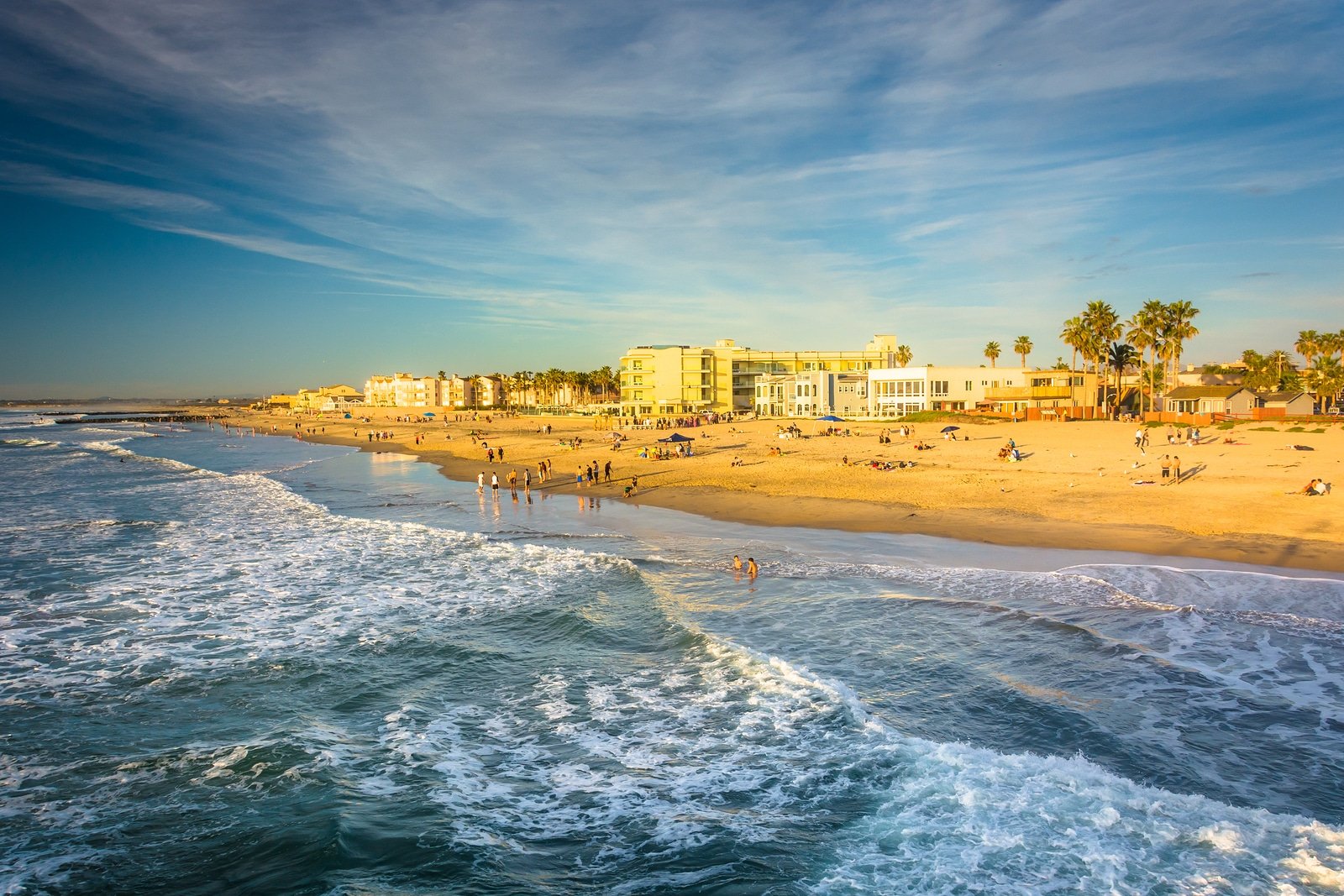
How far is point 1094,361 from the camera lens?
79.8 meters

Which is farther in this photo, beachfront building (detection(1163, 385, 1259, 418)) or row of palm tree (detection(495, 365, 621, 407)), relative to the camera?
row of palm tree (detection(495, 365, 621, 407))

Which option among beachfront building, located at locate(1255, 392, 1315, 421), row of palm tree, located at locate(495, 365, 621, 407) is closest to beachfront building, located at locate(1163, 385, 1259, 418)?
beachfront building, located at locate(1255, 392, 1315, 421)

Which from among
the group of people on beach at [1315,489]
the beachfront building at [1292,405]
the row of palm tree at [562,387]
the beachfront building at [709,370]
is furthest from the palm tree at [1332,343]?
the row of palm tree at [562,387]

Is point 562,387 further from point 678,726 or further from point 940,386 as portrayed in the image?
point 678,726

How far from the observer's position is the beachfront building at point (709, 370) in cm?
10919

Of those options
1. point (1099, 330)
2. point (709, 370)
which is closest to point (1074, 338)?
point (1099, 330)

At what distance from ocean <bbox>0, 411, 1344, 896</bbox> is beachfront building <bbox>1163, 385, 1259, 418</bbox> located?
209ft

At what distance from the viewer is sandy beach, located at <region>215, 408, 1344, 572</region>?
25125 mm

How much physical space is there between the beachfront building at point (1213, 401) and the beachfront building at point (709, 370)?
1566 inches

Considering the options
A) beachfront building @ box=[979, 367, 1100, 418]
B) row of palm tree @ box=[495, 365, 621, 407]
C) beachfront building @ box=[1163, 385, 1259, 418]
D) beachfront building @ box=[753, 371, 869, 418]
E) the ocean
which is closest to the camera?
the ocean

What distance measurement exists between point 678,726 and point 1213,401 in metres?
80.5

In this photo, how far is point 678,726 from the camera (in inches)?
497

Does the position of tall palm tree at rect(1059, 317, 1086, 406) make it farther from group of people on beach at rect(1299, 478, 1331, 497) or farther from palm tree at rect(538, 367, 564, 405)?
palm tree at rect(538, 367, 564, 405)

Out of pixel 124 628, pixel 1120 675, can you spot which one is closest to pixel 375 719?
pixel 124 628
